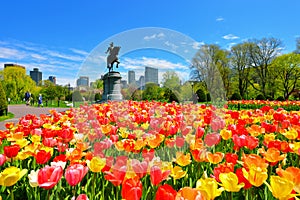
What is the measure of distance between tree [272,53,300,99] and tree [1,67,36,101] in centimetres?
4616

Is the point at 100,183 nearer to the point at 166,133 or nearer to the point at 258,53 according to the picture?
the point at 166,133

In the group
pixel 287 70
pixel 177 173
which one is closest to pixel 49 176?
pixel 177 173

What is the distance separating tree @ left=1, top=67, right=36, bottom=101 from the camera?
49094 mm

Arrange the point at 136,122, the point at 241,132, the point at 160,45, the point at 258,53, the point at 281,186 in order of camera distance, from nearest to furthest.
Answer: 1. the point at 281,186
2. the point at 241,132
3. the point at 136,122
4. the point at 160,45
5. the point at 258,53

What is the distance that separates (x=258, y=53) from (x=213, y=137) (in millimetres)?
45810

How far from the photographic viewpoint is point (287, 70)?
42.1 metres

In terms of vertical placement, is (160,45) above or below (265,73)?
below

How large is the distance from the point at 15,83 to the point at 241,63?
41.8m

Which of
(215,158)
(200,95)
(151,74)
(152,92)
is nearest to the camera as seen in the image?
(215,158)

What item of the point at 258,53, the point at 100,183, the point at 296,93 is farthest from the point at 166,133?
the point at 296,93

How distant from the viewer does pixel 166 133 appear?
106 inches

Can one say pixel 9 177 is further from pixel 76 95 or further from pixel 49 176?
pixel 76 95

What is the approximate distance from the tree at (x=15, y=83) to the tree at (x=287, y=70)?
46.2m

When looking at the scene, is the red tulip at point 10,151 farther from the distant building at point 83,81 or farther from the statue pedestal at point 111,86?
the statue pedestal at point 111,86
